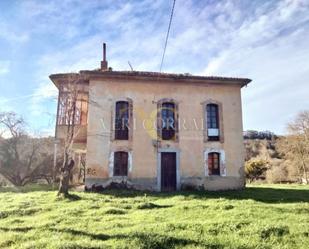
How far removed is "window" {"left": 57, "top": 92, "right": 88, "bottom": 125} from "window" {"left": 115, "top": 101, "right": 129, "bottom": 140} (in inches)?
76.3

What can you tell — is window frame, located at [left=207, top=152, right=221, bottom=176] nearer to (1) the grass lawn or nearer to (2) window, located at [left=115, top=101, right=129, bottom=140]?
(2) window, located at [left=115, top=101, right=129, bottom=140]

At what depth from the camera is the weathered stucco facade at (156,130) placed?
1862 cm

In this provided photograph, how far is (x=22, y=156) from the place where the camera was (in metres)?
28.9

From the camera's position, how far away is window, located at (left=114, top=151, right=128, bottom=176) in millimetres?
18594

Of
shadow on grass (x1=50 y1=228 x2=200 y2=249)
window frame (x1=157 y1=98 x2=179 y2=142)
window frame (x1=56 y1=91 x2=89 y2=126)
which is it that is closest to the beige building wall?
window frame (x1=157 y1=98 x2=179 y2=142)

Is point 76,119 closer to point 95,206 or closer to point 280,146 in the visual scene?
point 95,206

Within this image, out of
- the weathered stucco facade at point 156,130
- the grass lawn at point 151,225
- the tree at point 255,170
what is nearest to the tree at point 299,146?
the tree at point 255,170

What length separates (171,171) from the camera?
1911 cm

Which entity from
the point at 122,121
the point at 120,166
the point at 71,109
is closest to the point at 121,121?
the point at 122,121

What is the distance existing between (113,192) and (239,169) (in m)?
7.61

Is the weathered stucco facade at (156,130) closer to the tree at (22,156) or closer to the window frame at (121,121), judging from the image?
the window frame at (121,121)

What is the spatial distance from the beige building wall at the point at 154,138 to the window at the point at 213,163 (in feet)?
1.08

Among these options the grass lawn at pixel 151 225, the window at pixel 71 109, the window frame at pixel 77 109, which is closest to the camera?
the grass lawn at pixel 151 225

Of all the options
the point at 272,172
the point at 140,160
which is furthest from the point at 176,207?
the point at 272,172
